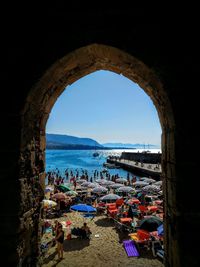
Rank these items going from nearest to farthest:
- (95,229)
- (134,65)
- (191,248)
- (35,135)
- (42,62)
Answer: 1. (191,248)
2. (42,62)
3. (134,65)
4. (35,135)
5. (95,229)

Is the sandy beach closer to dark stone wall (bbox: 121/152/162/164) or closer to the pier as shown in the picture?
the pier

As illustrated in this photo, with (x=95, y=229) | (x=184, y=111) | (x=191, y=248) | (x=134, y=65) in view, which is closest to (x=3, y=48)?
(x=134, y=65)

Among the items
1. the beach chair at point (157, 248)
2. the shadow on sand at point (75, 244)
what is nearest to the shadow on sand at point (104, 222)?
the shadow on sand at point (75, 244)

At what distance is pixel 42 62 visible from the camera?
3996 mm

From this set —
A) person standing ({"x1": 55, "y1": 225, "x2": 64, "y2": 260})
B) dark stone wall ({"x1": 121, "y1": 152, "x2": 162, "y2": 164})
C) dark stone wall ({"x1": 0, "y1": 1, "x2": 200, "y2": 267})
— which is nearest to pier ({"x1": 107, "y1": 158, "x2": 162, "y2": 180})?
dark stone wall ({"x1": 121, "y1": 152, "x2": 162, "y2": 164})

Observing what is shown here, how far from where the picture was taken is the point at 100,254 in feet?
31.9

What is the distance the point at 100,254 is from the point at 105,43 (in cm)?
859

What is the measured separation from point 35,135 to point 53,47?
6.07ft

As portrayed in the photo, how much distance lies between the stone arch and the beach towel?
5.70 metres

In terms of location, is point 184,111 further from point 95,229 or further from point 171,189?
point 95,229

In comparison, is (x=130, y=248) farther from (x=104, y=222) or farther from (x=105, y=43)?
(x=105, y=43)

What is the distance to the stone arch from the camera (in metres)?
4.12

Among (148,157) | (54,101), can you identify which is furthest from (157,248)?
(148,157)

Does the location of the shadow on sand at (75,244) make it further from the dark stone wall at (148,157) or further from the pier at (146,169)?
the dark stone wall at (148,157)
